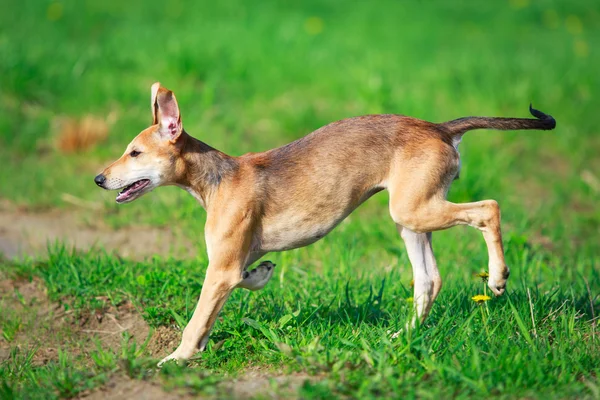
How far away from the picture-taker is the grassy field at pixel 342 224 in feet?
16.0

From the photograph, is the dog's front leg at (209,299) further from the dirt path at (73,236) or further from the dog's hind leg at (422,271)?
the dirt path at (73,236)

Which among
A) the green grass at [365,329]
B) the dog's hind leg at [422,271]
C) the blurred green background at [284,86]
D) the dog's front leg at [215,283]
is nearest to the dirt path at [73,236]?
the blurred green background at [284,86]

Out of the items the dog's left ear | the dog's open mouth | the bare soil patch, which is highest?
the dog's left ear

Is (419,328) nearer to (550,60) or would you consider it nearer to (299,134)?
(299,134)

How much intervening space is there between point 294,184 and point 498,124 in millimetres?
1386

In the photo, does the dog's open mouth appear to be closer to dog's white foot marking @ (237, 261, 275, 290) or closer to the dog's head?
the dog's head

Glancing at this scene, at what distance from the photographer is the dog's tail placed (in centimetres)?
549

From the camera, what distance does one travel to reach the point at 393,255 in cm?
751

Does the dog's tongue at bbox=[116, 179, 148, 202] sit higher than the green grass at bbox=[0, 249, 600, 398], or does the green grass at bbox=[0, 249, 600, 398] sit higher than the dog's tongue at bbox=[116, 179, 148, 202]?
the dog's tongue at bbox=[116, 179, 148, 202]

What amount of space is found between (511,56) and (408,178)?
7684mm

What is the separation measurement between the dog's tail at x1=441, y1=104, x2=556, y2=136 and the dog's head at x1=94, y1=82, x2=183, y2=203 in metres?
1.75

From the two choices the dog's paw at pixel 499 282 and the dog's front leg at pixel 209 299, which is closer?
the dog's front leg at pixel 209 299

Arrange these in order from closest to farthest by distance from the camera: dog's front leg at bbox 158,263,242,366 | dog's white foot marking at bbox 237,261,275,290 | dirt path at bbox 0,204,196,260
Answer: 1. dog's front leg at bbox 158,263,242,366
2. dog's white foot marking at bbox 237,261,275,290
3. dirt path at bbox 0,204,196,260

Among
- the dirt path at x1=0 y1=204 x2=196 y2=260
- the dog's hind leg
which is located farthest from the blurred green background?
the dog's hind leg
